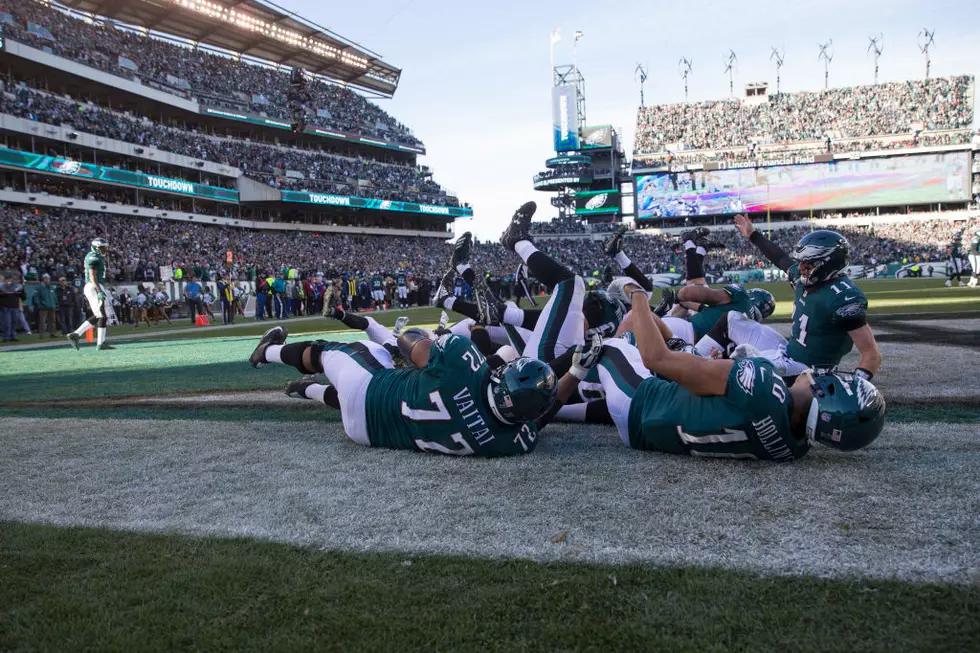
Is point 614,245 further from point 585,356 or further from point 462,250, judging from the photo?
point 585,356

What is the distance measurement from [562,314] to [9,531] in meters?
3.68

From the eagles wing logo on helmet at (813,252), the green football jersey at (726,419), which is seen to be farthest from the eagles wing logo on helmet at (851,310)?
the green football jersey at (726,419)

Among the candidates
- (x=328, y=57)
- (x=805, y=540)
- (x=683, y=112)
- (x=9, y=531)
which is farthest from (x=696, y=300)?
(x=683, y=112)

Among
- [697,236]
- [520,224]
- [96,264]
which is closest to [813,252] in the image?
[520,224]

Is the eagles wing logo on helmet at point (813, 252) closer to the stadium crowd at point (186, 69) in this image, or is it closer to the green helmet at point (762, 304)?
the green helmet at point (762, 304)

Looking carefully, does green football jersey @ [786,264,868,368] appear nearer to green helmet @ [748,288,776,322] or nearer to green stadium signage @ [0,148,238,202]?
green helmet @ [748,288,776,322]

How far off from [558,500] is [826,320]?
2720 millimetres

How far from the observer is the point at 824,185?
189 ft

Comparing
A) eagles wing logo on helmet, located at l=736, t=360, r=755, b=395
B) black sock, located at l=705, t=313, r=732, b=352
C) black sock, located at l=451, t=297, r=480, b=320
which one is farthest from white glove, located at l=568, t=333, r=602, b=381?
black sock, located at l=451, t=297, r=480, b=320

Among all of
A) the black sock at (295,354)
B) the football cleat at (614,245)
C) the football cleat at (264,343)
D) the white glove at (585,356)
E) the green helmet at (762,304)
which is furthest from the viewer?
the football cleat at (614,245)

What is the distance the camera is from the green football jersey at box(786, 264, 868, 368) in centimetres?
470

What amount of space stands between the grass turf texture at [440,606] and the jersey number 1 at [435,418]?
4.46 ft

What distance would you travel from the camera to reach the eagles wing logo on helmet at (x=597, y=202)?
226ft

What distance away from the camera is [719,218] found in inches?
2479
